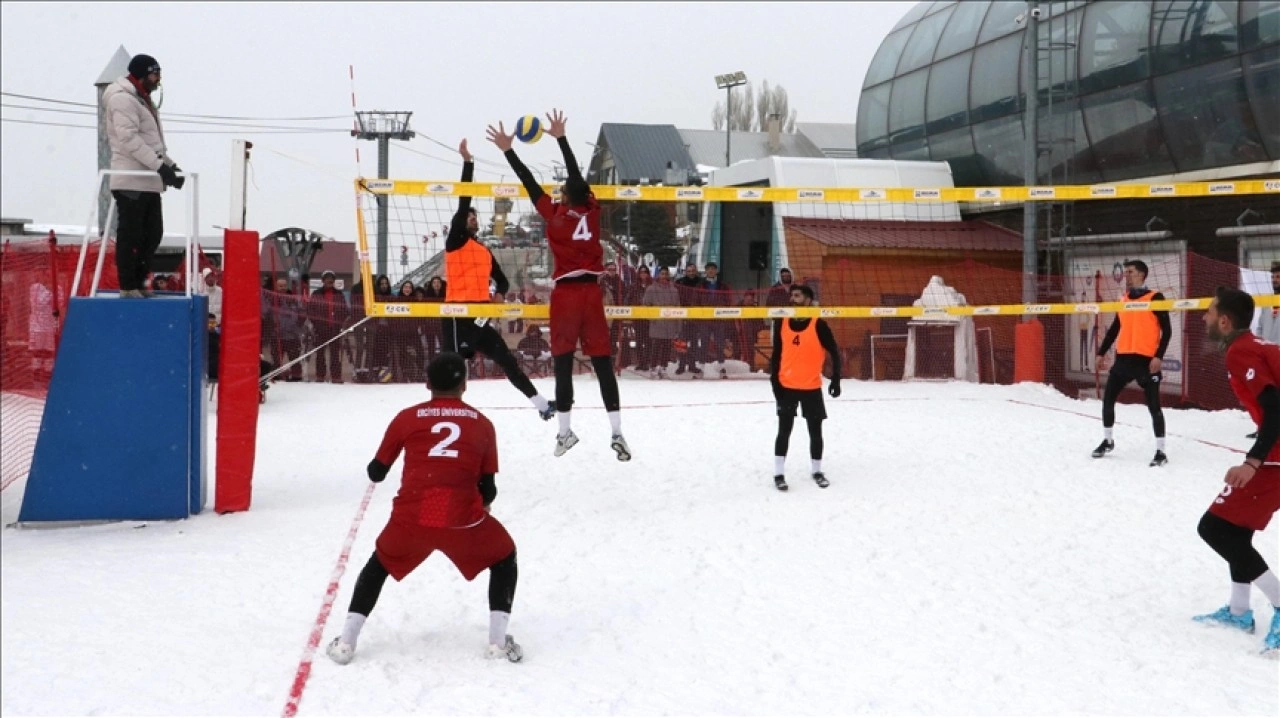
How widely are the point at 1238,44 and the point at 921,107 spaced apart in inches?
314

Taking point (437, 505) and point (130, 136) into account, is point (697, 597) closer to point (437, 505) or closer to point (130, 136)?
point (437, 505)

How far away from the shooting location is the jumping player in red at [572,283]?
770cm

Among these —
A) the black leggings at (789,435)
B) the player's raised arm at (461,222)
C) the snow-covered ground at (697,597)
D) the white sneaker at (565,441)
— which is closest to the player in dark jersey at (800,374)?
the black leggings at (789,435)

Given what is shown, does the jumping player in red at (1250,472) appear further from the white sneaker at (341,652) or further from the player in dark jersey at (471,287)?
the player in dark jersey at (471,287)

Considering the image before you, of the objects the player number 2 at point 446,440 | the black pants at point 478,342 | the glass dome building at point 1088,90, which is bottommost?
the player number 2 at point 446,440

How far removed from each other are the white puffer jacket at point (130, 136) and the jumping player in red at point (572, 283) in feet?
7.30

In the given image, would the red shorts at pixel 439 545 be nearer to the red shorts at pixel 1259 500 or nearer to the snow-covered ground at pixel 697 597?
the snow-covered ground at pixel 697 597

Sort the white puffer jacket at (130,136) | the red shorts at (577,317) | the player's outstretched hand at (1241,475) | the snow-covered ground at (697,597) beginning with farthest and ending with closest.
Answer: the red shorts at (577,317)
the white puffer jacket at (130,136)
the player's outstretched hand at (1241,475)
the snow-covered ground at (697,597)

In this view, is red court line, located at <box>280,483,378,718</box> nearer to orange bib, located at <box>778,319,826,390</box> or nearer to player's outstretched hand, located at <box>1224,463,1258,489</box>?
orange bib, located at <box>778,319,826,390</box>

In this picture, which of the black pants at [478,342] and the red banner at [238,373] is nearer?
the red banner at [238,373]

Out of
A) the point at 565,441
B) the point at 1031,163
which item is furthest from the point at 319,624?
the point at 1031,163

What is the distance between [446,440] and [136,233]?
3763 millimetres

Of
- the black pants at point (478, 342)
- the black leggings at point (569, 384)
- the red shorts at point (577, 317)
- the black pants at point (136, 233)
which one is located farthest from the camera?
the black pants at point (478, 342)

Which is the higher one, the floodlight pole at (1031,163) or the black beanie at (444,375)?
the floodlight pole at (1031,163)
